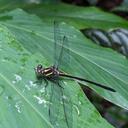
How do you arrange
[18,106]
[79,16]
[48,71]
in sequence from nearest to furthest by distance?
[18,106] → [48,71] → [79,16]

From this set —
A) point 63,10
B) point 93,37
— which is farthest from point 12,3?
point 93,37

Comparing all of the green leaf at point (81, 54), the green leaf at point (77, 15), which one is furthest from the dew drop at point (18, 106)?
the green leaf at point (77, 15)

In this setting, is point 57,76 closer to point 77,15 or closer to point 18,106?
point 18,106

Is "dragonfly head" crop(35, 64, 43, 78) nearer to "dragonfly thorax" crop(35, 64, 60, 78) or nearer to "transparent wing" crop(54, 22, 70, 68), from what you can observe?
"dragonfly thorax" crop(35, 64, 60, 78)

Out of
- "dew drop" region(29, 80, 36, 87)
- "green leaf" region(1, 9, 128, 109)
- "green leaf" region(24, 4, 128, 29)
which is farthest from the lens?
"green leaf" region(24, 4, 128, 29)

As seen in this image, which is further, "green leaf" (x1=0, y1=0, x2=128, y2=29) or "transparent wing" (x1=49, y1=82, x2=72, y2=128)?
"green leaf" (x1=0, y1=0, x2=128, y2=29)

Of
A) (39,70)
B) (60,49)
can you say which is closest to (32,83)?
(39,70)

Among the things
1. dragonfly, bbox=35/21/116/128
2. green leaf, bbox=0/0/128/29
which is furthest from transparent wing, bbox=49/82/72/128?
green leaf, bbox=0/0/128/29

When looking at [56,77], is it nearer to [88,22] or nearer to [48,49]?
[48,49]

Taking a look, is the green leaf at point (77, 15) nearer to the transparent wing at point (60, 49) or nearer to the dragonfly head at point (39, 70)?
the transparent wing at point (60, 49)
